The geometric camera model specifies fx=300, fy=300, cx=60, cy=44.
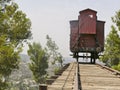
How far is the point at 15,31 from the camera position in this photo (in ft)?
74.4

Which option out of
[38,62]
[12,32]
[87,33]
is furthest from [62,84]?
[38,62]

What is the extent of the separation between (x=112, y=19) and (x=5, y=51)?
13.8 metres

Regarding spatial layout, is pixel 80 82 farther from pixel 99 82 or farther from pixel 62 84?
pixel 62 84

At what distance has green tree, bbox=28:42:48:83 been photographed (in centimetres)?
5945

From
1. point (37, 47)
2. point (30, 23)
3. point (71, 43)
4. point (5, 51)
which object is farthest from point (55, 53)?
point (5, 51)

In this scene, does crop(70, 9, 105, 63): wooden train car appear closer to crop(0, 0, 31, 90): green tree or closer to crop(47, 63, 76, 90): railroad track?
crop(0, 0, 31, 90): green tree

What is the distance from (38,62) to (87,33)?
34.5 m

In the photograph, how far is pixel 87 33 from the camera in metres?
29.0

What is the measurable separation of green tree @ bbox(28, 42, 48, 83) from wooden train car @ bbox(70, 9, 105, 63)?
2989cm

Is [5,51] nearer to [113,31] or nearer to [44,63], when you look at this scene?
[113,31]

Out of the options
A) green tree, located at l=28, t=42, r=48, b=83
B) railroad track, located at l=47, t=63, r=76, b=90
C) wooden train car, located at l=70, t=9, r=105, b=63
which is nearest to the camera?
railroad track, located at l=47, t=63, r=76, b=90

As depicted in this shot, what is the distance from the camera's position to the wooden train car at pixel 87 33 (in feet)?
94.5

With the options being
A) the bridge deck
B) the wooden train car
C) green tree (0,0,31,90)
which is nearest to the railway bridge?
the bridge deck

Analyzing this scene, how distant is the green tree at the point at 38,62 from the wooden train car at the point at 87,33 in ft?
98.1
